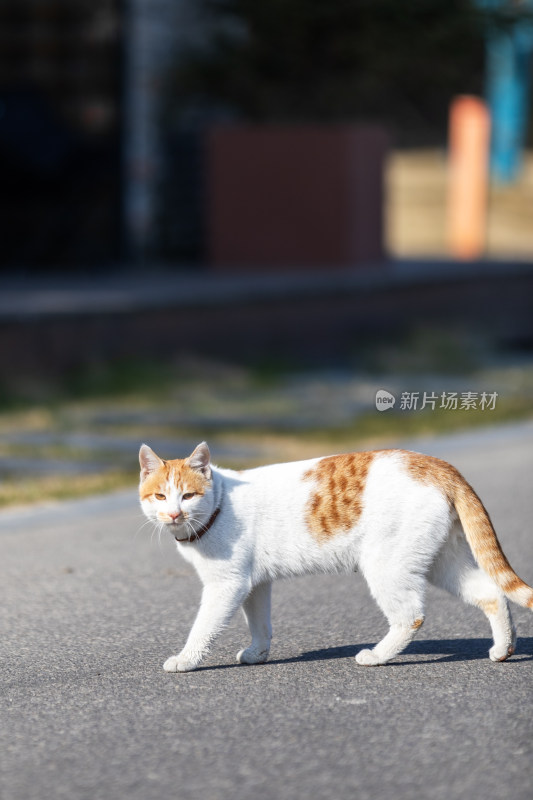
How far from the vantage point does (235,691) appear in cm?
427

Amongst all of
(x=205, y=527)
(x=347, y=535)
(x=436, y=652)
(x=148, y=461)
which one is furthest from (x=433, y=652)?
(x=148, y=461)

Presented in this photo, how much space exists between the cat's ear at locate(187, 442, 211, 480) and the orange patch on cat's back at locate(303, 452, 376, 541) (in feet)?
1.23

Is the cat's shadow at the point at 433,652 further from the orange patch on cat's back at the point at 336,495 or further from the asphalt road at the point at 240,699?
the orange patch on cat's back at the point at 336,495

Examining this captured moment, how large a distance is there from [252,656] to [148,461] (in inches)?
32.1

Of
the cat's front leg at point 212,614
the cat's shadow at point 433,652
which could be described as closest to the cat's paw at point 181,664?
the cat's front leg at point 212,614

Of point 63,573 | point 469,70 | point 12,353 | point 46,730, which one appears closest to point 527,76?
point 469,70

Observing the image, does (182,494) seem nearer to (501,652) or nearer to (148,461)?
(148,461)

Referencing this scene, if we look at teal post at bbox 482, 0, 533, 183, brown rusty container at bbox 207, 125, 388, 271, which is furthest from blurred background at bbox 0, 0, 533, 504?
teal post at bbox 482, 0, 533, 183

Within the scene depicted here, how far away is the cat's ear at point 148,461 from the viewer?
14.7 ft

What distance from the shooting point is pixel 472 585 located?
4.44 meters

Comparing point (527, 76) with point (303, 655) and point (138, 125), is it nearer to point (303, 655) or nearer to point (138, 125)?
point (138, 125)

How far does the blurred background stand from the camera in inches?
443

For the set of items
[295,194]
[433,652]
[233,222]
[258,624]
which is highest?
[295,194]

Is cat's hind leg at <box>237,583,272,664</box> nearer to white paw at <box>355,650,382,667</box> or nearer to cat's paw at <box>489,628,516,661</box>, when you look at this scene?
white paw at <box>355,650,382,667</box>
